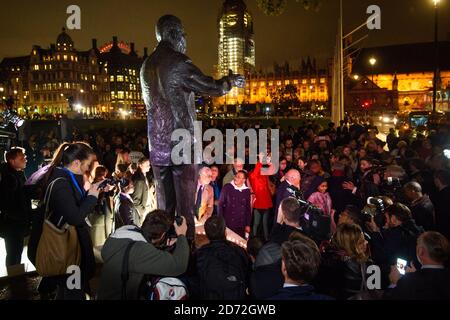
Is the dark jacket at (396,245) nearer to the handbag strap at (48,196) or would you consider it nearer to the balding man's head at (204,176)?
the balding man's head at (204,176)

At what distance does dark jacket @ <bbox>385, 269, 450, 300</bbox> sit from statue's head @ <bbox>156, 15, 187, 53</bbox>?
3819 mm

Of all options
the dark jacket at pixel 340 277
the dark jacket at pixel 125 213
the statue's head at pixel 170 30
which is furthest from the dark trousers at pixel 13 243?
the dark jacket at pixel 340 277

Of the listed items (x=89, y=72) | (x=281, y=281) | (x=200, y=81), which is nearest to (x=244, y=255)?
(x=281, y=281)

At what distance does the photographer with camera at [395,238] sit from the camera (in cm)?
442

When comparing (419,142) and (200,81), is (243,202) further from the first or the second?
(419,142)

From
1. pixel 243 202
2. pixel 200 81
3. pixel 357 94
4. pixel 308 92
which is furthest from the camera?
pixel 308 92

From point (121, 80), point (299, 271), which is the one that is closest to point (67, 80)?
point (121, 80)

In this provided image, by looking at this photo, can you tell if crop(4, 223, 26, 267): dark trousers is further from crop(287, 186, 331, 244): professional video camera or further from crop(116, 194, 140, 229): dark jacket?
crop(287, 186, 331, 244): professional video camera

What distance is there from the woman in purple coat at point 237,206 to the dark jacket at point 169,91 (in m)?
2.34

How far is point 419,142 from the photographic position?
1110 centimetres

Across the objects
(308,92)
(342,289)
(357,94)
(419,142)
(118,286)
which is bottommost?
(342,289)

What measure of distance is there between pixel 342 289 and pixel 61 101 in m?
105

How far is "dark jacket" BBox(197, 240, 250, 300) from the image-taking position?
348 centimetres

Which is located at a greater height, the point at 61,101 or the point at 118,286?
the point at 61,101
